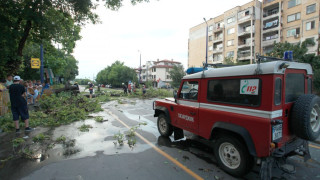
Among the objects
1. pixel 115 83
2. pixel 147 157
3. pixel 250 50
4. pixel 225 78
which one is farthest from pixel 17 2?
pixel 115 83

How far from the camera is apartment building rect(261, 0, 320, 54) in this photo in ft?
84.2

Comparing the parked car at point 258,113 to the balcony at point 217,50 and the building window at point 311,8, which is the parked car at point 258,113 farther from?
→ the balcony at point 217,50

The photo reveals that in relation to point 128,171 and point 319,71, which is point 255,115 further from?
point 319,71

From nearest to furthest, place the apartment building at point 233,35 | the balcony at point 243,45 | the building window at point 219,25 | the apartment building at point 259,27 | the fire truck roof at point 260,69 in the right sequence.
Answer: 1. the fire truck roof at point 260,69
2. the apartment building at point 259,27
3. the apartment building at point 233,35
4. the balcony at point 243,45
5. the building window at point 219,25

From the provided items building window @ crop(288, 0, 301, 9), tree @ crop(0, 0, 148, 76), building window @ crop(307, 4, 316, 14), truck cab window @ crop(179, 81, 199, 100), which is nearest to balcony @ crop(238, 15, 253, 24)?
building window @ crop(288, 0, 301, 9)

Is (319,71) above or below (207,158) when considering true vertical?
above

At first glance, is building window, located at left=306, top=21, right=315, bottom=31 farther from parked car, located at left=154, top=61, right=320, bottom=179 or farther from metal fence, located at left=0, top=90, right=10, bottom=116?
metal fence, located at left=0, top=90, right=10, bottom=116

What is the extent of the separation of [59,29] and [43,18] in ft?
4.67

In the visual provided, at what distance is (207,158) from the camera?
13.0ft

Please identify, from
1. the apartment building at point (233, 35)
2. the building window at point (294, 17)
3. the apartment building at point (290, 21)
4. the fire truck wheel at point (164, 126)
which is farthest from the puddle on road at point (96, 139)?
the building window at point (294, 17)

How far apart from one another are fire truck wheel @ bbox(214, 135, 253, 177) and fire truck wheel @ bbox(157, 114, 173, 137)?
197cm

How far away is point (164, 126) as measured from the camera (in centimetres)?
546

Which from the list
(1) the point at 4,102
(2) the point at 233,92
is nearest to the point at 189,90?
(2) the point at 233,92

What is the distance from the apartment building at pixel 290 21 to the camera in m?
25.7
